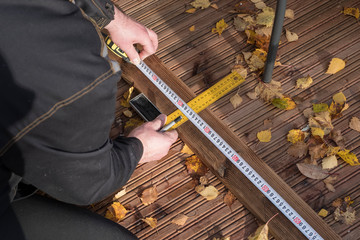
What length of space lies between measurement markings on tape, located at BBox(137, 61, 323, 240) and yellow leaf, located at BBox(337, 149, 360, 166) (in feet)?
1.58

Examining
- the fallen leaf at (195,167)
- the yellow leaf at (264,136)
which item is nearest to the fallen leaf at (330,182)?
the yellow leaf at (264,136)

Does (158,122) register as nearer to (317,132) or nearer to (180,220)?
(180,220)

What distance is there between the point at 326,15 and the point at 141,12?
53.6 inches

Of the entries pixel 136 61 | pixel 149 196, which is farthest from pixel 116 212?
pixel 136 61

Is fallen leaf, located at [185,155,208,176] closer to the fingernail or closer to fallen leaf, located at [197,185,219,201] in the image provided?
fallen leaf, located at [197,185,219,201]

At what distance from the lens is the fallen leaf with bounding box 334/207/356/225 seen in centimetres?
210

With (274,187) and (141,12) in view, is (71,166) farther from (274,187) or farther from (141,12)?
(141,12)

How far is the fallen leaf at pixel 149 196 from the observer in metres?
2.27

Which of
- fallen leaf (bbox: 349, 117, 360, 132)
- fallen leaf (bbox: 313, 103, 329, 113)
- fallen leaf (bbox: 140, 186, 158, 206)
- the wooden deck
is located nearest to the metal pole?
the wooden deck

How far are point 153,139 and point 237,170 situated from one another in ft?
1.70

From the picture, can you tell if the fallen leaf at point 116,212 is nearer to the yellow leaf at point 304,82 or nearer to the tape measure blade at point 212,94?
the tape measure blade at point 212,94

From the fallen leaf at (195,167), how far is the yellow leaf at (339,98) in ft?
3.08

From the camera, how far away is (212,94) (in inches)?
100.0

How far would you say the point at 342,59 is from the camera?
8.48 ft
